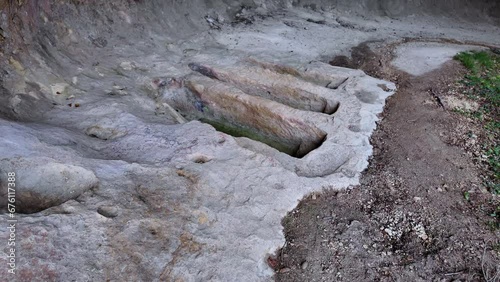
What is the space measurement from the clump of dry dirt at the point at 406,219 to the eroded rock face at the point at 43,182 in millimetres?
1706

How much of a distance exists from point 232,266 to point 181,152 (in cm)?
142

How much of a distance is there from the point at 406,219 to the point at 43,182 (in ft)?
10.1

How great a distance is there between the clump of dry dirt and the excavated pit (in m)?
0.20

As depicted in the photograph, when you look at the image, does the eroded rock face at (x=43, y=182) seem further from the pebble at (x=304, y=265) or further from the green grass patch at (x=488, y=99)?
the green grass patch at (x=488, y=99)

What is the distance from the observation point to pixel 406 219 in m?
3.40

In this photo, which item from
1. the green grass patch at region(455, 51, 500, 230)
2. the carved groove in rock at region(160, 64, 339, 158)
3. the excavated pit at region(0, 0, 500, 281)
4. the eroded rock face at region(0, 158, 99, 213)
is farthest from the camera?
the carved groove in rock at region(160, 64, 339, 158)

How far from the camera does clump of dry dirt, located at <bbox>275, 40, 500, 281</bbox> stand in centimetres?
293

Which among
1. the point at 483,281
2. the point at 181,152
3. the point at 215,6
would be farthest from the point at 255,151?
the point at 215,6

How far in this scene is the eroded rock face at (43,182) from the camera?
2.89 m

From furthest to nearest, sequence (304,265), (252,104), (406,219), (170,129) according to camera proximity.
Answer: (252,104)
(170,129)
(406,219)
(304,265)

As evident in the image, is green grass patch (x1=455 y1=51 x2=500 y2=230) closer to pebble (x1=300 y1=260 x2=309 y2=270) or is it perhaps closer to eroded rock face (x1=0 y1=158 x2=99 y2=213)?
pebble (x1=300 y1=260 x2=309 y2=270)

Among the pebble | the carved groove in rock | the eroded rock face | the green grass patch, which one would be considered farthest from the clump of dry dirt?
the eroded rock face

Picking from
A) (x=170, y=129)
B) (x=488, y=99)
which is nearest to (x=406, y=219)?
(x=170, y=129)

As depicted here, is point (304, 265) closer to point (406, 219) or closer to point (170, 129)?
point (406, 219)
